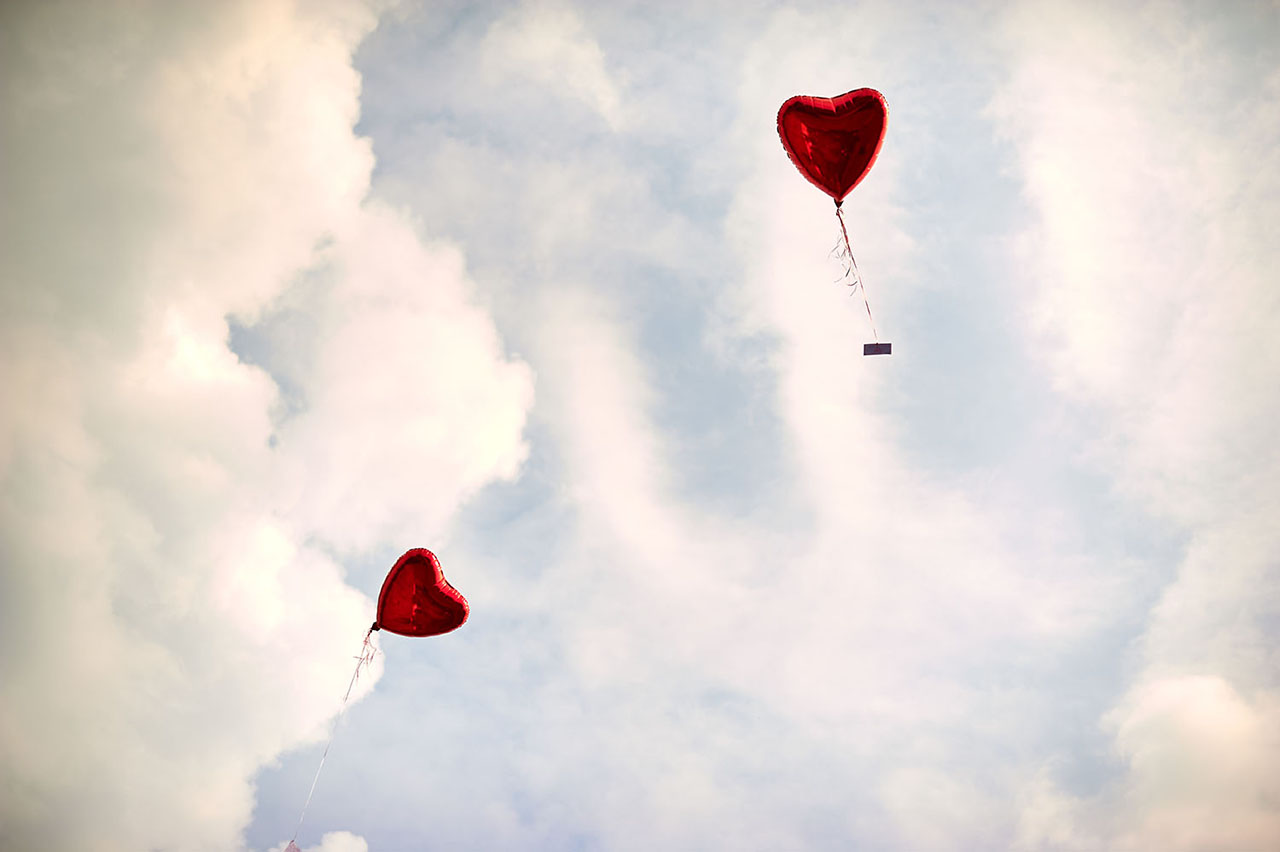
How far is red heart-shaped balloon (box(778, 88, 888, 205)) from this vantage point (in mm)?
→ 23281

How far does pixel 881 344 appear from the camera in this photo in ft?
70.1

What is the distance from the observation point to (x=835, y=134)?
23.5m

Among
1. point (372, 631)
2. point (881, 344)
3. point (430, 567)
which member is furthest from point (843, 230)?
point (372, 631)

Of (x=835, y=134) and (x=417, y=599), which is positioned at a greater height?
(x=835, y=134)

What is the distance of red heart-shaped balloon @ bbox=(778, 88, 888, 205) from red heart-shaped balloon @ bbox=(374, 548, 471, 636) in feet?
54.6

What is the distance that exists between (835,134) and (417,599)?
18.9m

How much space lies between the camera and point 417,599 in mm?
25875

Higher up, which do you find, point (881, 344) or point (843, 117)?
point (843, 117)

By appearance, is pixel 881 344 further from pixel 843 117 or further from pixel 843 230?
pixel 843 117

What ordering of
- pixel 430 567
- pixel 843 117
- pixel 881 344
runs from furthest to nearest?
pixel 430 567
pixel 843 117
pixel 881 344

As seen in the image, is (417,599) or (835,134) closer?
(835,134)

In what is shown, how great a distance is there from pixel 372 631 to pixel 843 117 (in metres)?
21.0

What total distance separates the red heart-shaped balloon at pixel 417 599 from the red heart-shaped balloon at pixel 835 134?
54.6ft

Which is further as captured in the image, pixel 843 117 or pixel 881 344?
pixel 843 117
